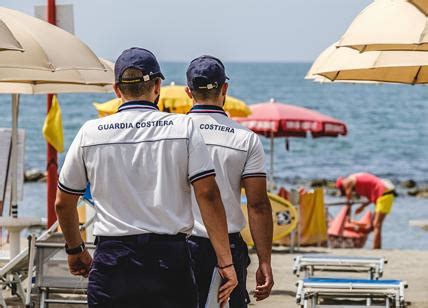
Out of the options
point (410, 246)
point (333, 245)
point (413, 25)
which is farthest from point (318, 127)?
point (413, 25)

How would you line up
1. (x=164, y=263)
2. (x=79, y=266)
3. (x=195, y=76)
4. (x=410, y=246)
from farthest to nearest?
(x=410, y=246) → (x=195, y=76) → (x=79, y=266) → (x=164, y=263)

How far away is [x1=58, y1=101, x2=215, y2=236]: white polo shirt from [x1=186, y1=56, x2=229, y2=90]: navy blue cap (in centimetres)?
91

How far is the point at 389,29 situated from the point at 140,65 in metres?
2.13

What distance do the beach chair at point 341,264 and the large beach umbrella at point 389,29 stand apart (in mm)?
3729

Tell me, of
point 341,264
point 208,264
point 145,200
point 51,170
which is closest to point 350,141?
point 51,170

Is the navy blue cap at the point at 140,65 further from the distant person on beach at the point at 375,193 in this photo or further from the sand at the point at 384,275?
the distant person on beach at the point at 375,193

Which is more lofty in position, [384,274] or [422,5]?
[422,5]

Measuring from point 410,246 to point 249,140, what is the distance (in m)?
15.8

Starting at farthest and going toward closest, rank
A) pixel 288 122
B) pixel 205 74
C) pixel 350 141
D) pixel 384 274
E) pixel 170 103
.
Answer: pixel 350 141 → pixel 288 122 → pixel 170 103 → pixel 384 274 → pixel 205 74

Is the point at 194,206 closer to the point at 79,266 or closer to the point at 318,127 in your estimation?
the point at 79,266

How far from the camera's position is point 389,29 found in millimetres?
7152

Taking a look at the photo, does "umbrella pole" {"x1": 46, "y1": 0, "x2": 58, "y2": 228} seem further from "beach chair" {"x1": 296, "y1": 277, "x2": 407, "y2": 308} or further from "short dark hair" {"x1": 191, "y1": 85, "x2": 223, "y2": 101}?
"short dark hair" {"x1": 191, "y1": 85, "x2": 223, "y2": 101}

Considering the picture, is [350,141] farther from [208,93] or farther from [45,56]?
[208,93]

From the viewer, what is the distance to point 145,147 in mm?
5336
